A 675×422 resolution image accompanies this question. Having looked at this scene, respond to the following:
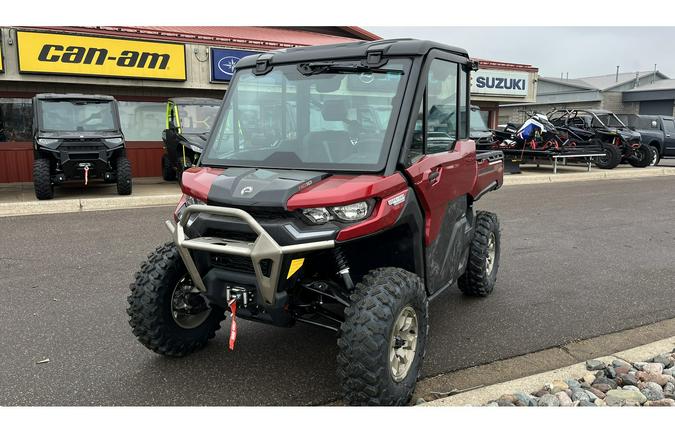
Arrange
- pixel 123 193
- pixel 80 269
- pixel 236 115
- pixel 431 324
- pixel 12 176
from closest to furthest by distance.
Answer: pixel 236 115 < pixel 431 324 < pixel 80 269 < pixel 123 193 < pixel 12 176

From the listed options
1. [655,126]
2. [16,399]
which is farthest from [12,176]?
[655,126]

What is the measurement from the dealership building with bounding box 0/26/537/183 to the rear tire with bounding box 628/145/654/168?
1346 centimetres

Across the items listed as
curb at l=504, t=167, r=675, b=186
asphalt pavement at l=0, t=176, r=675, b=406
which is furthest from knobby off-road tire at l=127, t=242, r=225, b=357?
curb at l=504, t=167, r=675, b=186

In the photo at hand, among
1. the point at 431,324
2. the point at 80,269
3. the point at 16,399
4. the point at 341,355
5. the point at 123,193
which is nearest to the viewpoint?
the point at 341,355

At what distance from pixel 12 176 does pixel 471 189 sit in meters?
13.1

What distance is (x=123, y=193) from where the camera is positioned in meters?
11.7

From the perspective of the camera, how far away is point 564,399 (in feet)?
10.2

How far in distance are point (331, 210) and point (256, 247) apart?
1.47 ft

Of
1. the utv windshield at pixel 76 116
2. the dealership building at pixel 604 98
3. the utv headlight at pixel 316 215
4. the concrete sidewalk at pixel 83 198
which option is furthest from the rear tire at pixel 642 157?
the utv headlight at pixel 316 215

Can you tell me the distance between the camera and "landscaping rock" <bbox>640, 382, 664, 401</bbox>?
3.17m

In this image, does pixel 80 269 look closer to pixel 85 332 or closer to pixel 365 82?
pixel 85 332

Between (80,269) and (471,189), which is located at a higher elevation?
(471,189)

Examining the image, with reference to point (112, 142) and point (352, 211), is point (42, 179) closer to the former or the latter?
point (112, 142)

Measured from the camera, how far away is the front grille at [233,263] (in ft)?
10.0
